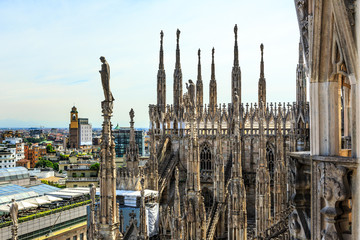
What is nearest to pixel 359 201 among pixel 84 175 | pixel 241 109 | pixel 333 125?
pixel 333 125

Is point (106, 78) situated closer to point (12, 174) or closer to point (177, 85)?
point (177, 85)

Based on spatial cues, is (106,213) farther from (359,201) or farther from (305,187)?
(359,201)

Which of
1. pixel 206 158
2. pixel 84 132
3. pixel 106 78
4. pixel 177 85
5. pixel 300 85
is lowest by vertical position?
pixel 206 158

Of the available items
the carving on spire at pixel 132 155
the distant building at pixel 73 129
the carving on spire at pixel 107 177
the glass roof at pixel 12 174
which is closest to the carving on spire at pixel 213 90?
the carving on spire at pixel 132 155

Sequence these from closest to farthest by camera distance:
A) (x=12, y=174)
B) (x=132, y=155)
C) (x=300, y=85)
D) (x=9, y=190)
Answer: (x=132, y=155), (x=300, y=85), (x=9, y=190), (x=12, y=174)

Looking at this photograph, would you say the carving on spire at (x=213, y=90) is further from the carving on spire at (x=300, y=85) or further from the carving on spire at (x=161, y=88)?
the carving on spire at (x=300, y=85)

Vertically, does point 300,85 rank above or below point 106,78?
above

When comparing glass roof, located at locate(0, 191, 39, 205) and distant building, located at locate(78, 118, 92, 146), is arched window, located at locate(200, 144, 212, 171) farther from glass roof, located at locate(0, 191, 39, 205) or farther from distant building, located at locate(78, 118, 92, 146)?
distant building, located at locate(78, 118, 92, 146)

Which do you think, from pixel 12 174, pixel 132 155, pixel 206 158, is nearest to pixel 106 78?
pixel 132 155

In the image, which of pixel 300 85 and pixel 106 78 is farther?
pixel 300 85

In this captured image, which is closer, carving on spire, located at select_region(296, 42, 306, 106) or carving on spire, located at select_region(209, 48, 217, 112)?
carving on spire, located at select_region(296, 42, 306, 106)

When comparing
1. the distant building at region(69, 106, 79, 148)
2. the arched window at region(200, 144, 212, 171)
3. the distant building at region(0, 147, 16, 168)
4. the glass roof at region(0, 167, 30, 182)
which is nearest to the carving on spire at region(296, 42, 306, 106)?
the arched window at region(200, 144, 212, 171)

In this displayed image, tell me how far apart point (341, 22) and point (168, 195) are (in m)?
21.6

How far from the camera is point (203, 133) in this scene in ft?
90.4
